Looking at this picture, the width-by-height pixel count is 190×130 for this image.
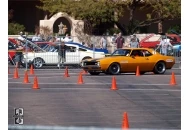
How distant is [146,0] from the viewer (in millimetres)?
45344

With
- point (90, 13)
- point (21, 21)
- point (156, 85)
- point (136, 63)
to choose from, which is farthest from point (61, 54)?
point (21, 21)

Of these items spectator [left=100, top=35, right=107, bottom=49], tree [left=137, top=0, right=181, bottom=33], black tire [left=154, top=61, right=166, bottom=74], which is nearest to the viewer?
black tire [left=154, top=61, right=166, bottom=74]

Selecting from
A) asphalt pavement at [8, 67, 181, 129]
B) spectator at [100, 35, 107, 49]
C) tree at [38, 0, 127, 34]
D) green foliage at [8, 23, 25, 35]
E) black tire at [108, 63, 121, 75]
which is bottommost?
asphalt pavement at [8, 67, 181, 129]

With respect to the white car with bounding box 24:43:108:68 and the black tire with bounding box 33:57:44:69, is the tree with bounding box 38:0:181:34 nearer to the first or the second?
the white car with bounding box 24:43:108:68

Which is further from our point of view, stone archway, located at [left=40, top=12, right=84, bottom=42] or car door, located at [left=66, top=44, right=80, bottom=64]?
stone archway, located at [left=40, top=12, right=84, bottom=42]

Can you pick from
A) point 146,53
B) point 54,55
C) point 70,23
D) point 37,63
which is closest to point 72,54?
point 54,55

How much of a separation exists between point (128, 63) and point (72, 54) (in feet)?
20.0

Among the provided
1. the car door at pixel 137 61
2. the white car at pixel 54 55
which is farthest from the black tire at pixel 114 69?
the white car at pixel 54 55

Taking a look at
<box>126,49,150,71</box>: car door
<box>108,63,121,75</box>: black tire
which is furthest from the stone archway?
<box>108,63,121,75</box>: black tire

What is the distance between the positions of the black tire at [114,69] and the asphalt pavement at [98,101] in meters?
0.67

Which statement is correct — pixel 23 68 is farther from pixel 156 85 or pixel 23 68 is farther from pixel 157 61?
pixel 156 85

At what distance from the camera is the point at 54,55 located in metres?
30.7

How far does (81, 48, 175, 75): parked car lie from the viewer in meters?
25.2

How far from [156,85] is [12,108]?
7742 mm
